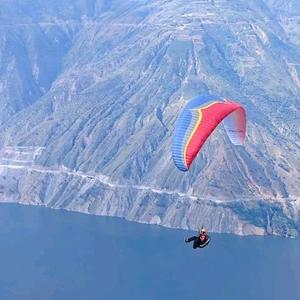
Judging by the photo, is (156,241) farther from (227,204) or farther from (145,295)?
(145,295)

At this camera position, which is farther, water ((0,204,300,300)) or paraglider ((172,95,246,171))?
water ((0,204,300,300))

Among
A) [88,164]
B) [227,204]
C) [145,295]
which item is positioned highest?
[145,295]

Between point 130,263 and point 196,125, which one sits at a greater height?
point 196,125

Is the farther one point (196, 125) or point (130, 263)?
point (130, 263)

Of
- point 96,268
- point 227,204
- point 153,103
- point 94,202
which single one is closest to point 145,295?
point 96,268
